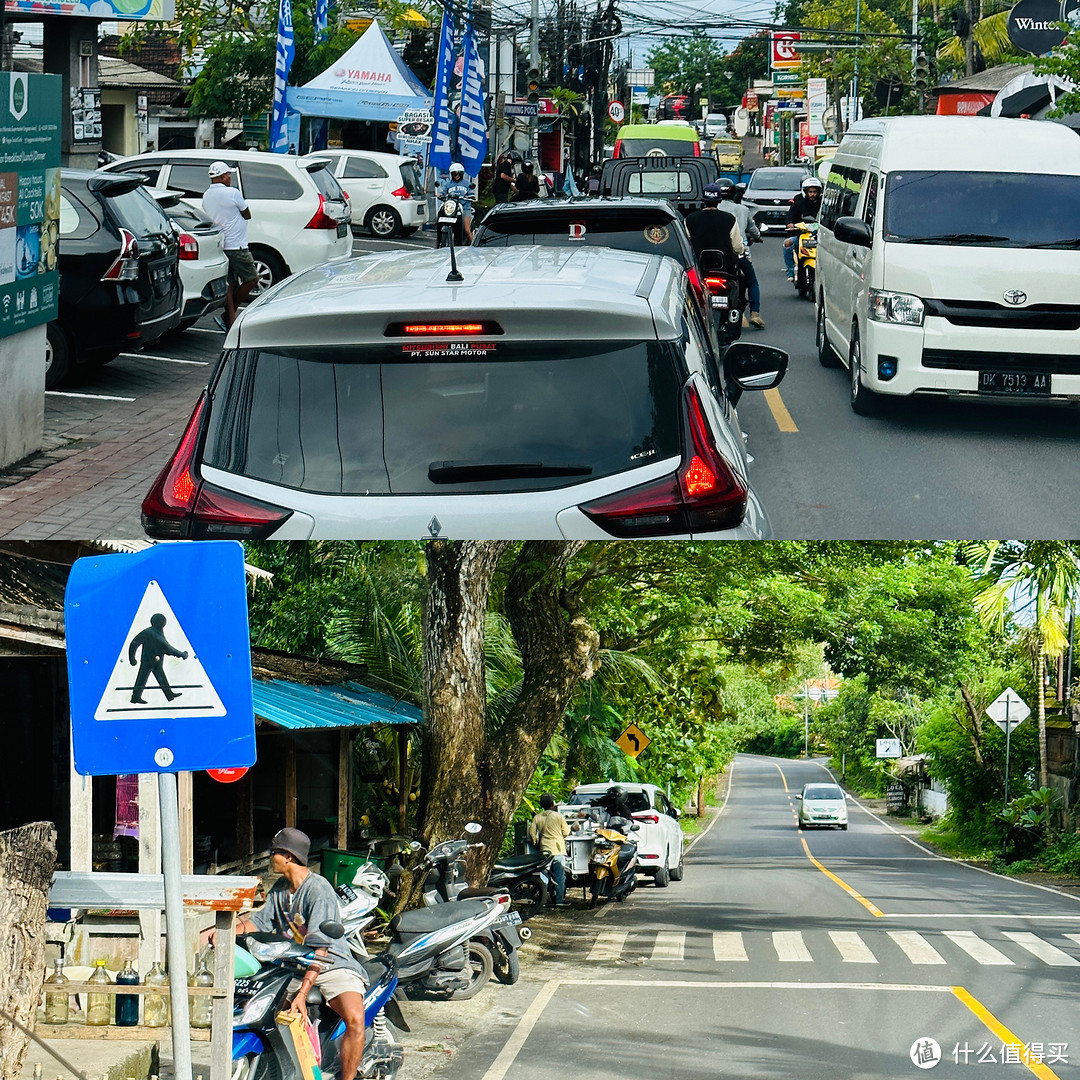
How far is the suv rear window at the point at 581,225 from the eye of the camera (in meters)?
11.5

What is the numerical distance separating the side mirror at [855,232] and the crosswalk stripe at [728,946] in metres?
6.18

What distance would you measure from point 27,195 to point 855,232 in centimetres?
638

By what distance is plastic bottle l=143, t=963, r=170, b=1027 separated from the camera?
6379 mm

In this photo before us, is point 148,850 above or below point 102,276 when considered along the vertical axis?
below

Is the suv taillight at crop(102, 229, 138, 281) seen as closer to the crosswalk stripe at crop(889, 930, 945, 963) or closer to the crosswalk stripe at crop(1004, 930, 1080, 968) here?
the crosswalk stripe at crop(889, 930, 945, 963)

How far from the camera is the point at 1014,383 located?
10523mm

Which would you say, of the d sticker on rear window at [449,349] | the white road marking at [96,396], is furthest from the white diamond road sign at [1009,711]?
the d sticker on rear window at [449,349]

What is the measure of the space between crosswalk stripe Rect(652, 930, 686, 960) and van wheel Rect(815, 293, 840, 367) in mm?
5928

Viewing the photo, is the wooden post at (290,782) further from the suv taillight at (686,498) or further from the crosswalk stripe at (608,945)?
the suv taillight at (686,498)

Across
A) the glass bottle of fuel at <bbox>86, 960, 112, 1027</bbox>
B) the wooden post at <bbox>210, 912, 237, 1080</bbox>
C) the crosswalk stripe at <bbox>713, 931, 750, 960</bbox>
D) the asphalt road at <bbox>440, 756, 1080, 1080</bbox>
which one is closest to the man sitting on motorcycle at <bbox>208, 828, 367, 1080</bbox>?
the glass bottle of fuel at <bbox>86, 960, 112, 1027</bbox>

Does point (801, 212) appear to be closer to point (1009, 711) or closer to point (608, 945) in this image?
point (1009, 711)

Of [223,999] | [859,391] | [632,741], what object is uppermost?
[859,391]

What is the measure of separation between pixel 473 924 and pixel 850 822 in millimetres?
45127

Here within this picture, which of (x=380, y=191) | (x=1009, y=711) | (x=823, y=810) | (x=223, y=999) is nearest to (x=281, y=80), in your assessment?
(x=380, y=191)
